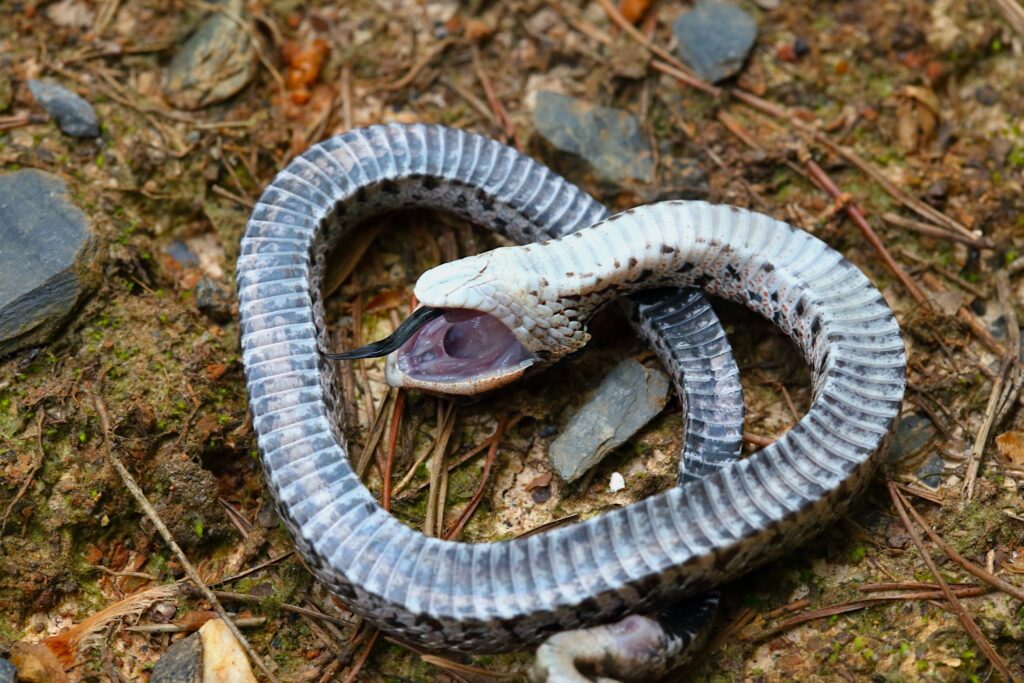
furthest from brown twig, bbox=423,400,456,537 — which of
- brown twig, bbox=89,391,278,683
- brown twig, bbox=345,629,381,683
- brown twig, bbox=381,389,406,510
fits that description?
brown twig, bbox=89,391,278,683

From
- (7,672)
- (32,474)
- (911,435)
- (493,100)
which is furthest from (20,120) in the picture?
(911,435)

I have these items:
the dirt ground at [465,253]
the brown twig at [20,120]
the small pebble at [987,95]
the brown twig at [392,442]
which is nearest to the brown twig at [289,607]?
the dirt ground at [465,253]

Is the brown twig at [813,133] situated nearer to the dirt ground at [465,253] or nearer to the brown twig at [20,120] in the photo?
the dirt ground at [465,253]

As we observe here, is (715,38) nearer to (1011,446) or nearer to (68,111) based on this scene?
(1011,446)

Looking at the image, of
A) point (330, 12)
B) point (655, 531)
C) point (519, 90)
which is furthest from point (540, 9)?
point (655, 531)

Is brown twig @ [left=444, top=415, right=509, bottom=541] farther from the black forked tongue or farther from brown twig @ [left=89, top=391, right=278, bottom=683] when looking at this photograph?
brown twig @ [left=89, top=391, right=278, bottom=683]

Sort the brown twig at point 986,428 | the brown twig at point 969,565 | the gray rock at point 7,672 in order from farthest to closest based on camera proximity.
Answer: the brown twig at point 986,428 < the brown twig at point 969,565 < the gray rock at point 7,672
